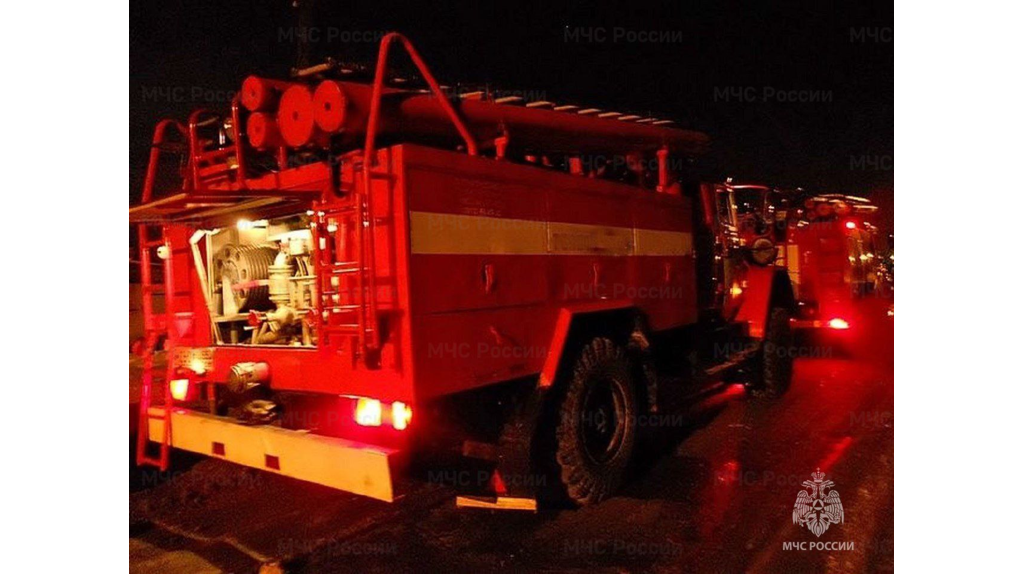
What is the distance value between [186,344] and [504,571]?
9.32 feet

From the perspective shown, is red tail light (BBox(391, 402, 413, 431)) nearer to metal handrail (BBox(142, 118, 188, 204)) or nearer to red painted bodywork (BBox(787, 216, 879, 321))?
metal handrail (BBox(142, 118, 188, 204))

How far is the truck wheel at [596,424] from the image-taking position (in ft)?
14.9

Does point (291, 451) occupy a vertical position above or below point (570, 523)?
above

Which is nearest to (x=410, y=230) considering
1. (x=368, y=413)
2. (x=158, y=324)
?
(x=368, y=413)

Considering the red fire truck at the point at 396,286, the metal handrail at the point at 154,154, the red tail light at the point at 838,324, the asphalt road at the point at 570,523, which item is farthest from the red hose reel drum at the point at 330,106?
the red tail light at the point at 838,324

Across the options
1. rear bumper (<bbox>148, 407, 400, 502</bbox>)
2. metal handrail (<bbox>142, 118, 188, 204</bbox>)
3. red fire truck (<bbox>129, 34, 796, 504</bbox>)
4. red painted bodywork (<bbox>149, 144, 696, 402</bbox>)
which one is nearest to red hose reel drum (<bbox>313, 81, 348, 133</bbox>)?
red fire truck (<bbox>129, 34, 796, 504</bbox>)

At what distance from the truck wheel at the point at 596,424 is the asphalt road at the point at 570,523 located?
21 cm

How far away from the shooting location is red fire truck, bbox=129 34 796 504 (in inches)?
141

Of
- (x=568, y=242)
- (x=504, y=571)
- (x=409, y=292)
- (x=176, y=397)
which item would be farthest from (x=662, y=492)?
(x=176, y=397)

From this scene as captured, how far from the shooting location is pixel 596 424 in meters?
4.93

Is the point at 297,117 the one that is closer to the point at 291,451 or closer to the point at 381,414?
the point at 381,414

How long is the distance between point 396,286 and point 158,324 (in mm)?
2469

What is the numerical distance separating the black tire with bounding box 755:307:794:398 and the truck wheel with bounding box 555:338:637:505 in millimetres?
3302

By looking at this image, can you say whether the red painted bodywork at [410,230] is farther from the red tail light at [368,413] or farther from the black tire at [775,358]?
the black tire at [775,358]
